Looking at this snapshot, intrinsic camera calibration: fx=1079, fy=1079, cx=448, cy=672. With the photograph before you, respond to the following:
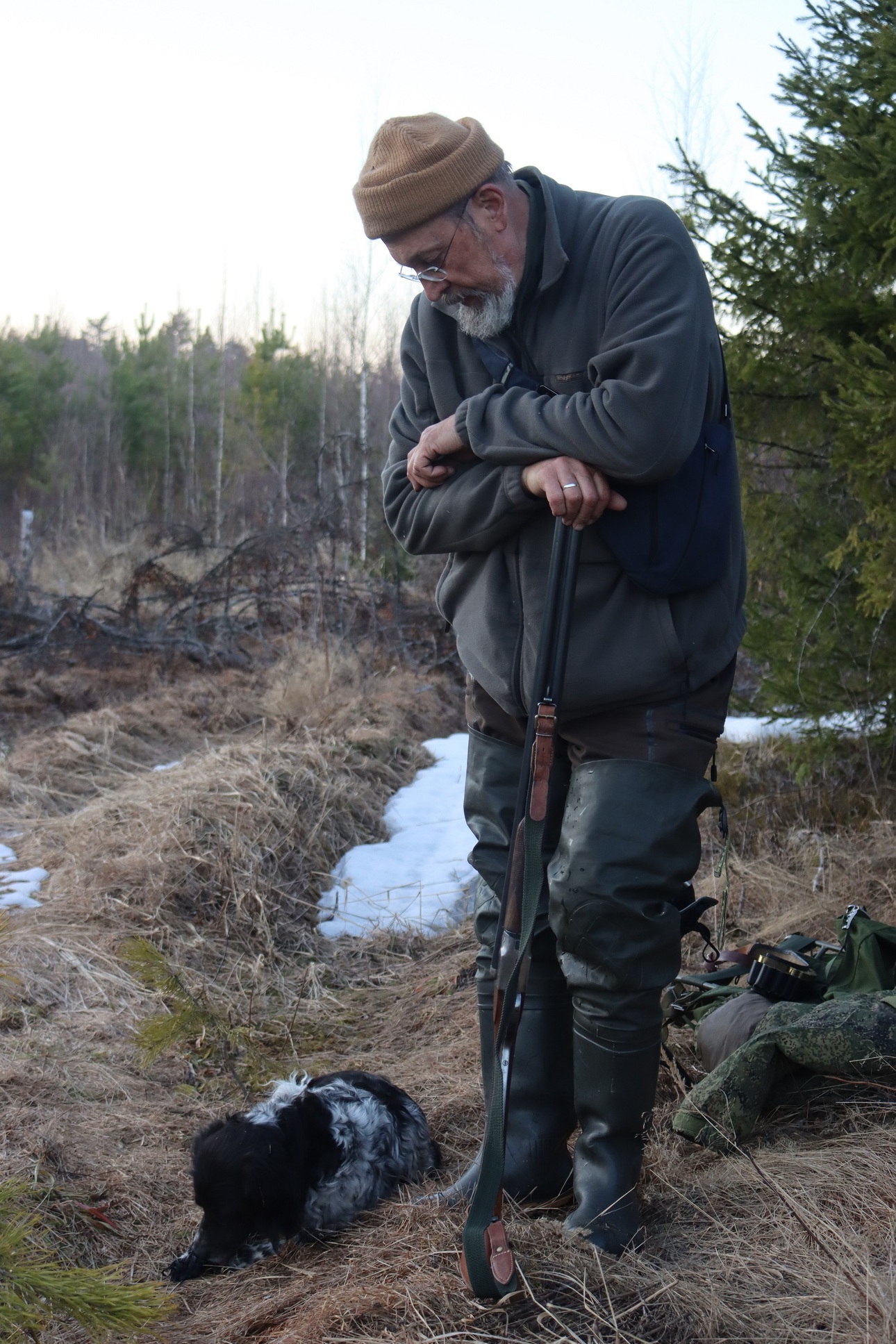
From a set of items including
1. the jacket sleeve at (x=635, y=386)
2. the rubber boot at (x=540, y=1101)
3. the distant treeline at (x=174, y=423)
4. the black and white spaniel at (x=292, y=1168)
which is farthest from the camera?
the distant treeline at (x=174, y=423)

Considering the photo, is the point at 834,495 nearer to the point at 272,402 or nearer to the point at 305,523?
the point at 305,523

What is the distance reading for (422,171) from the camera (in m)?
2.24

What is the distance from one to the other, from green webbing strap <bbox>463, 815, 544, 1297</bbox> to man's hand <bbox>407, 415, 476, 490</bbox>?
0.82 meters

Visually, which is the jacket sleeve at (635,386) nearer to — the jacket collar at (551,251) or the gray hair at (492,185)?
the jacket collar at (551,251)

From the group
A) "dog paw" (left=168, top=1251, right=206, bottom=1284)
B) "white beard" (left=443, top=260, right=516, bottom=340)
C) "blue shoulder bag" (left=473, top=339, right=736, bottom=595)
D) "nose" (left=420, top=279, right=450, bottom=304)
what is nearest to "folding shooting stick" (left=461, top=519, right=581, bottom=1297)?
"blue shoulder bag" (left=473, top=339, right=736, bottom=595)

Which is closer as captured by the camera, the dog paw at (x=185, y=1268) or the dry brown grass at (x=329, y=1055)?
the dry brown grass at (x=329, y=1055)

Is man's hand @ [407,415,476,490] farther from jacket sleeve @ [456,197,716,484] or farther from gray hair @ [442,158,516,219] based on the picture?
gray hair @ [442,158,516,219]

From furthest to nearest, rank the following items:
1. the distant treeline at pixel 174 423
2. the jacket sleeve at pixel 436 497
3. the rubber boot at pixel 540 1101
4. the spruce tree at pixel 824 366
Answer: the distant treeline at pixel 174 423
the spruce tree at pixel 824 366
the rubber boot at pixel 540 1101
the jacket sleeve at pixel 436 497

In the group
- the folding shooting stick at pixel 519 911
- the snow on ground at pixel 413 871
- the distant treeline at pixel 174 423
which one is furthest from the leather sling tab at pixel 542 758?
the distant treeline at pixel 174 423

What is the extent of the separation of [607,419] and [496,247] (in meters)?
0.52

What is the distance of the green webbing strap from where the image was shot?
6.06 feet

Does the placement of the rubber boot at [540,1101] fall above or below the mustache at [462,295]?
below

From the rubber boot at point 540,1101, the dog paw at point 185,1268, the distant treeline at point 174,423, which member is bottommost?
the dog paw at point 185,1268

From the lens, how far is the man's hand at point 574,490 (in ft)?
7.04
